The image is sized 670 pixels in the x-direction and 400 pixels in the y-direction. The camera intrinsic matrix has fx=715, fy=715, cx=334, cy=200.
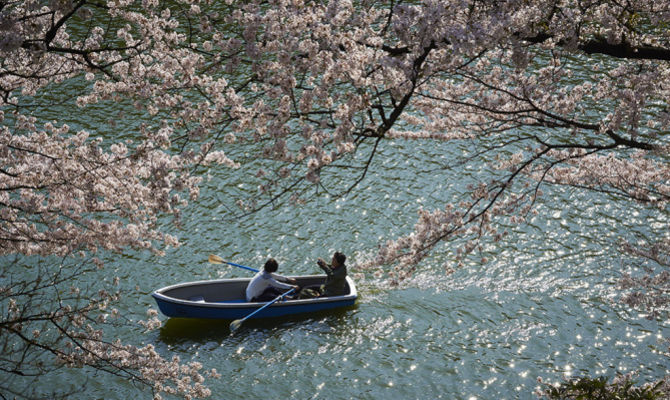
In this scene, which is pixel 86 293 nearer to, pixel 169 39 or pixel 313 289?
pixel 313 289

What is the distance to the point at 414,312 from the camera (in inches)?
494

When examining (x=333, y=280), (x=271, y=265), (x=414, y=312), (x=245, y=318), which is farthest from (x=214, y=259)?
(x=414, y=312)

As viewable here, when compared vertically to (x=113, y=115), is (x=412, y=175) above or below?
below

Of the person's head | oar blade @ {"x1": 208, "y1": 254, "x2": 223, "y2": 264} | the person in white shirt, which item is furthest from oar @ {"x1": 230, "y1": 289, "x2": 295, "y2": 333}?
oar blade @ {"x1": 208, "y1": 254, "x2": 223, "y2": 264}

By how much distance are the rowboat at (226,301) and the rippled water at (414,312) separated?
246mm

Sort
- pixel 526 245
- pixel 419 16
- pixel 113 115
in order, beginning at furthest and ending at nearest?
pixel 113 115
pixel 526 245
pixel 419 16

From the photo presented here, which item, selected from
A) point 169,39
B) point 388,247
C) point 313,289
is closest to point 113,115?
point 313,289

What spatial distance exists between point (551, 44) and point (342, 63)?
241 cm

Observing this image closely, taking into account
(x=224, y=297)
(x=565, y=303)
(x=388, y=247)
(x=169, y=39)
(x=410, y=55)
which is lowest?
(x=565, y=303)

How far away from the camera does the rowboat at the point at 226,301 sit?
12.3 metres

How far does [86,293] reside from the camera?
500 inches

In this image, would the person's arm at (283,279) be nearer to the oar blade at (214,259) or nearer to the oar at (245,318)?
the oar at (245,318)

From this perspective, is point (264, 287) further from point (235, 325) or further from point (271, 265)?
point (235, 325)

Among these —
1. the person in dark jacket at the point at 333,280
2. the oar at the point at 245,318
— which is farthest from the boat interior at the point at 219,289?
the oar at the point at 245,318
